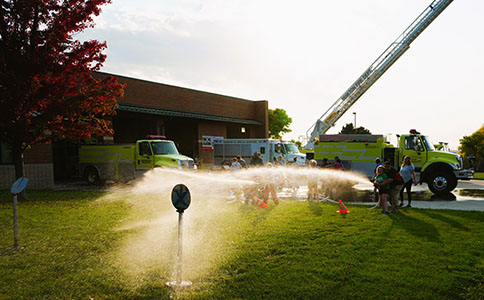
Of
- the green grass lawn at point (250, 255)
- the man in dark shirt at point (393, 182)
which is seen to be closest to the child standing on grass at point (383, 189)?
the man in dark shirt at point (393, 182)

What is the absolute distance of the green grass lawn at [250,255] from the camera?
17.9 ft

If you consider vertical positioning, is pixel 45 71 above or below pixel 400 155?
above

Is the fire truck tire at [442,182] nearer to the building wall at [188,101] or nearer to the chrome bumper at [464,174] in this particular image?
the chrome bumper at [464,174]

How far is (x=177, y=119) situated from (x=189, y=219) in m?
24.0

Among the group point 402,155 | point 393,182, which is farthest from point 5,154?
point 402,155

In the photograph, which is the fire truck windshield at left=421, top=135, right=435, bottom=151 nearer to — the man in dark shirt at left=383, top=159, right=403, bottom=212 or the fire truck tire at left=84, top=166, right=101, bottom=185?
the man in dark shirt at left=383, top=159, right=403, bottom=212

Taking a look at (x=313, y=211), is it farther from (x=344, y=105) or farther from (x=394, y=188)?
(x=344, y=105)

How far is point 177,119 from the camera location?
3378cm

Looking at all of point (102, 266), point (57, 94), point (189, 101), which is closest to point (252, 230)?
point (102, 266)

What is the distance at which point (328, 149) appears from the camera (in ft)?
65.8

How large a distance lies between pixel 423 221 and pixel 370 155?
30.7ft

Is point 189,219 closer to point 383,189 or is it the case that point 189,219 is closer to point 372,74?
point 383,189

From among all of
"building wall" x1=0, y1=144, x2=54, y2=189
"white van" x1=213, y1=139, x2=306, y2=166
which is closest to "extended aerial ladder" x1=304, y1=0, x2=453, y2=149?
"white van" x1=213, y1=139, x2=306, y2=166

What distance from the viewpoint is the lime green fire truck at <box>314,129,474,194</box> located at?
657 inches
